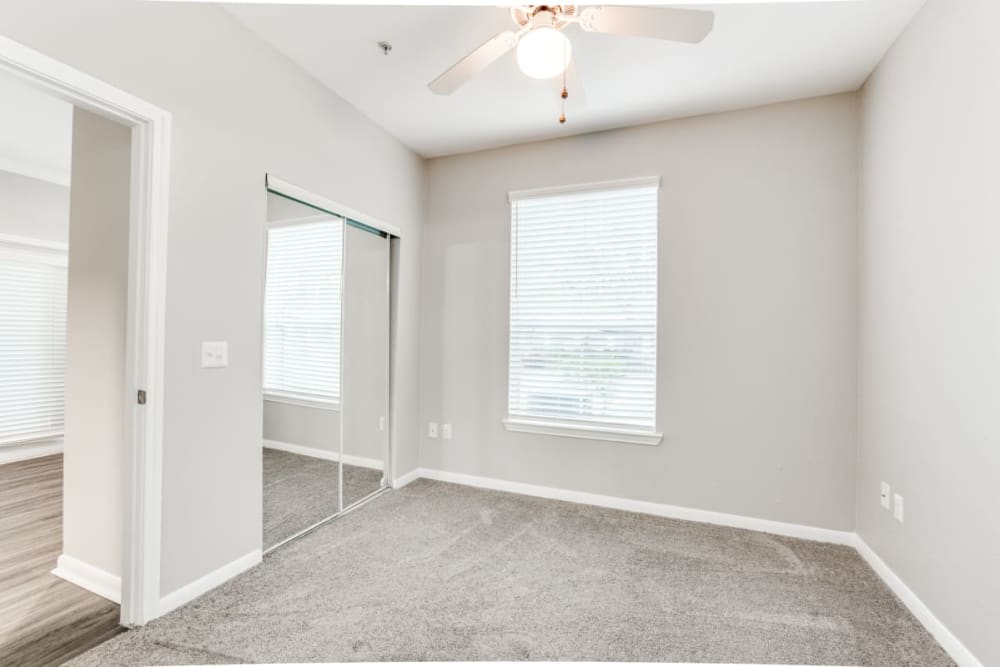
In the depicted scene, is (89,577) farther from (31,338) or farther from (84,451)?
(31,338)

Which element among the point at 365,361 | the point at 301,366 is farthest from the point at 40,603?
the point at 365,361

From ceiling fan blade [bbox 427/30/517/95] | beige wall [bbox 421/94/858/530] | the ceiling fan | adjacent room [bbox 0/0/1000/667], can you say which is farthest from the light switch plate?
beige wall [bbox 421/94/858/530]

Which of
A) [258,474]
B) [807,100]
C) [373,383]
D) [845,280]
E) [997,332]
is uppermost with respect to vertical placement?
[807,100]

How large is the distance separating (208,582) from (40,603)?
667 mm

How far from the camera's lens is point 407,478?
3631 millimetres

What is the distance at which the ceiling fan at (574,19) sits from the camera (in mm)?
1505

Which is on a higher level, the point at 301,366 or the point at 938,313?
the point at 938,313

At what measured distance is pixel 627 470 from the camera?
3.17 meters

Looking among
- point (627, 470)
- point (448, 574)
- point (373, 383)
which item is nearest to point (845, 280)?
point (627, 470)

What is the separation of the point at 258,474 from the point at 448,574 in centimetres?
108

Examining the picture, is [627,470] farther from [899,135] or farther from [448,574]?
[899,135]

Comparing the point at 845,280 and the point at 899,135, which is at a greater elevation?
the point at 899,135

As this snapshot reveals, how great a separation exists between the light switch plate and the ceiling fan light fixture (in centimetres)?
176

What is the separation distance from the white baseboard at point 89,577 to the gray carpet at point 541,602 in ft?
1.19
